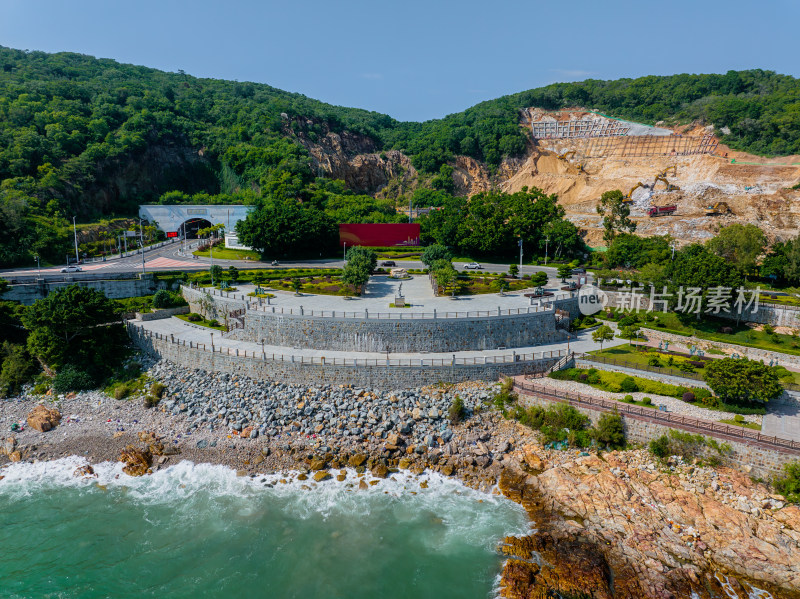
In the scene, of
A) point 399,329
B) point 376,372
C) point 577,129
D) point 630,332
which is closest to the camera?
point 376,372

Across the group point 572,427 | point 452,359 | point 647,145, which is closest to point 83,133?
point 452,359

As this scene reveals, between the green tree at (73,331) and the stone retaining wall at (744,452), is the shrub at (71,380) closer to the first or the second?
the green tree at (73,331)

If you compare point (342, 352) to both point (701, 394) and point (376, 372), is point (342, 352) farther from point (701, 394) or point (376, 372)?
point (701, 394)

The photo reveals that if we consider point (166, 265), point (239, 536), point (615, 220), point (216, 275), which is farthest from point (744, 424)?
point (166, 265)

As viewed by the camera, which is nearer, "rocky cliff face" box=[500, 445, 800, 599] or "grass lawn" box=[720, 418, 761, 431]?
"rocky cliff face" box=[500, 445, 800, 599]

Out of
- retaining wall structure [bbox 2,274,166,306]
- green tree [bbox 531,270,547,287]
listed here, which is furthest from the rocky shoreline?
green tree [bbox 531,270,547,287]

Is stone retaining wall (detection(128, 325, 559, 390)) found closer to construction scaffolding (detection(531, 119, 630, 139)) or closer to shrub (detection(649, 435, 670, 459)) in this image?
shrub (detection(649, 435, 670, 459))
